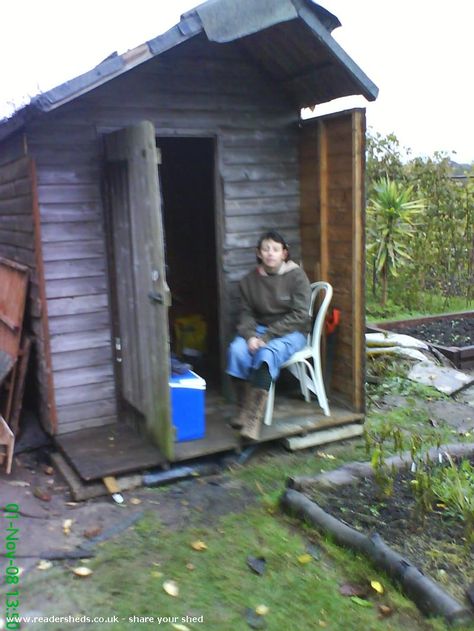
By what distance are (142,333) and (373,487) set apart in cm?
187

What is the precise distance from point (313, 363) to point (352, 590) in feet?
8.14

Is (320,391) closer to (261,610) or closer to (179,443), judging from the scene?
(179,443)

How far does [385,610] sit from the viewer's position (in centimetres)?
307

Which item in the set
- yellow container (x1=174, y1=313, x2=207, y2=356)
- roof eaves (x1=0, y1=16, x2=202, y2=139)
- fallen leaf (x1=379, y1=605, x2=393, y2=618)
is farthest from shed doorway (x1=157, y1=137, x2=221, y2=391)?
fallen leaf (x1=379, y1=605, x2=393, y2=618)

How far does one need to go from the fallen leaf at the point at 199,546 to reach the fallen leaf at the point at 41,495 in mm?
1115

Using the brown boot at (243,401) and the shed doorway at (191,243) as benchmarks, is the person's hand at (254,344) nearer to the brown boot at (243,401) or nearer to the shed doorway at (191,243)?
the brown boot at (243,401)

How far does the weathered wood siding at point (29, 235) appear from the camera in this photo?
4715 mm

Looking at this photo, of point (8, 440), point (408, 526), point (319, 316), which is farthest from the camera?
point (319, 316)

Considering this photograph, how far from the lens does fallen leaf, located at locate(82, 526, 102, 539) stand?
3824 mm

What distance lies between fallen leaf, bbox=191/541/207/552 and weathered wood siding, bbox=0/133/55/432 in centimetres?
172

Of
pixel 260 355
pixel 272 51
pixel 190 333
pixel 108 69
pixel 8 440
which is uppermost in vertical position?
pixel 272 51

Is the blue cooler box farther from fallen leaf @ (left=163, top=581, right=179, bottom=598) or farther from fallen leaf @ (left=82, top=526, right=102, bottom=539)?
fallen leaf @ (left=163, top=581, right=179, bottom=598)

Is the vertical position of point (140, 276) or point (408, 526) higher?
point (140, 276)

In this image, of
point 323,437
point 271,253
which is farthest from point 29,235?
point 323,437
